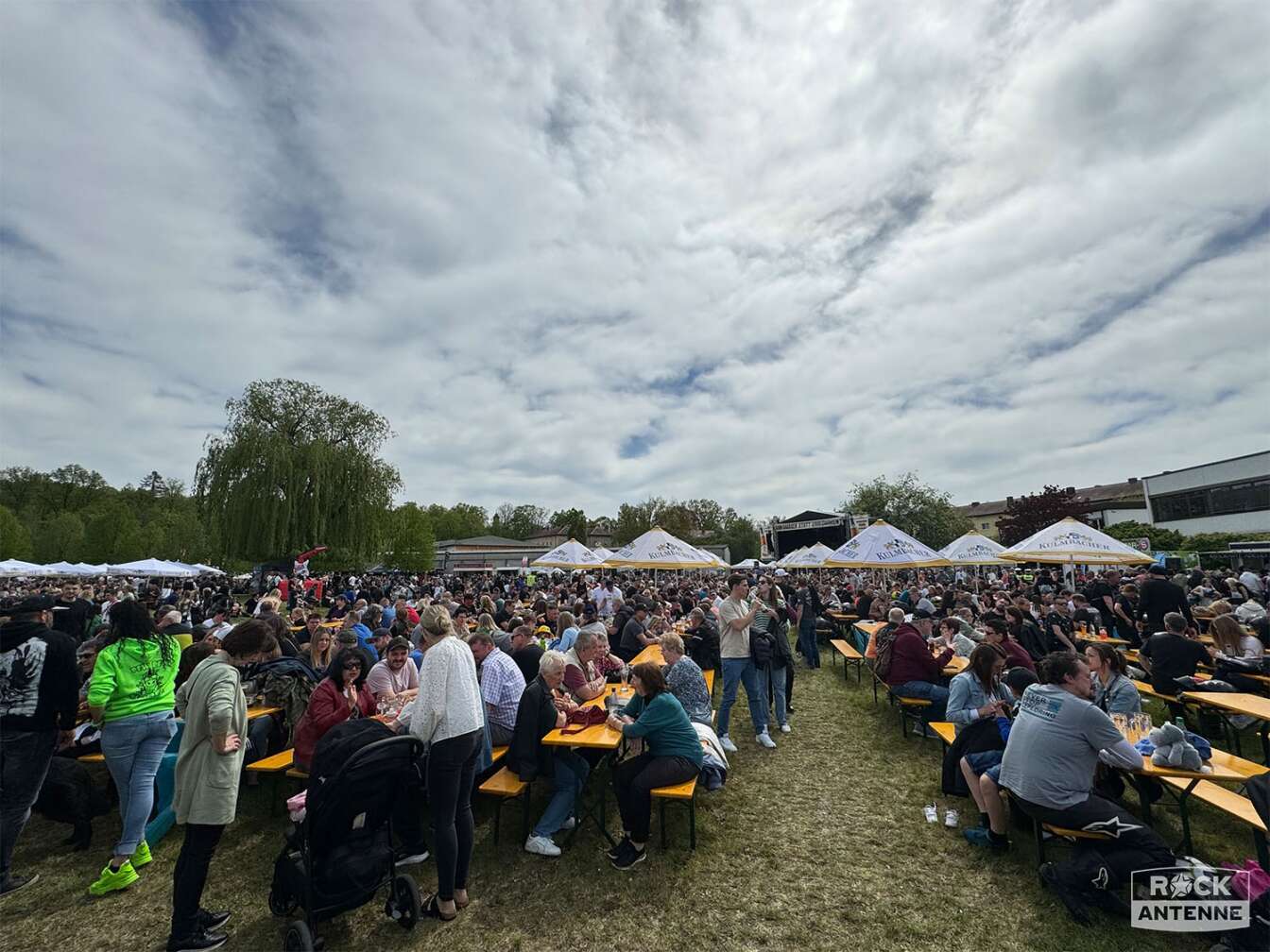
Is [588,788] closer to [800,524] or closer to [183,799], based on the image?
[183,799]

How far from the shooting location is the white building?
31.9 metres

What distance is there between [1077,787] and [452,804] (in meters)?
3.90

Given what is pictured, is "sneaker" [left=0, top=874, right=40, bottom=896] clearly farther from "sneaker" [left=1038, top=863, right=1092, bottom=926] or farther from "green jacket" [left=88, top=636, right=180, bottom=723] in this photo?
"sneaker" [left=1038, top=863, right=1092, bottom=926]

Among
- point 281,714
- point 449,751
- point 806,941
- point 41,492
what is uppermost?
point 41,492

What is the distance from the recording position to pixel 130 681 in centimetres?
390

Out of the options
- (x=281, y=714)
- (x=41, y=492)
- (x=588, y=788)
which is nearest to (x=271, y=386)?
(x=281, y=714)

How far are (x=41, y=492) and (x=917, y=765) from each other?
8826 cm

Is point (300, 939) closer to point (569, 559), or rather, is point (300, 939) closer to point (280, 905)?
point (280, 905)

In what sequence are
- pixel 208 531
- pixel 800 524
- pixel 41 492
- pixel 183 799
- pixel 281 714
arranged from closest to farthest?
1. pixel 183 799
2. pixel 281 714
3. pixel 208 531
4. pixel 800 524
5. pixel 41 492

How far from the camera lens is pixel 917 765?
5.91m

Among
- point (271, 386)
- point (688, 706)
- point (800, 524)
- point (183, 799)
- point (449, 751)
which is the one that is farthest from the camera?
point (800, 524)

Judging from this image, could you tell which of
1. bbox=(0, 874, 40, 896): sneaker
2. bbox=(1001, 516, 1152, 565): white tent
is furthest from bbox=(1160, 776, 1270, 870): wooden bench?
bbox=(1001, 516, 1152, 565): white tent

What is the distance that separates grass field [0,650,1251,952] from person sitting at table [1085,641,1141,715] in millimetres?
885

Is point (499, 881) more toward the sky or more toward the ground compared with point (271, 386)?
more toward the ground
